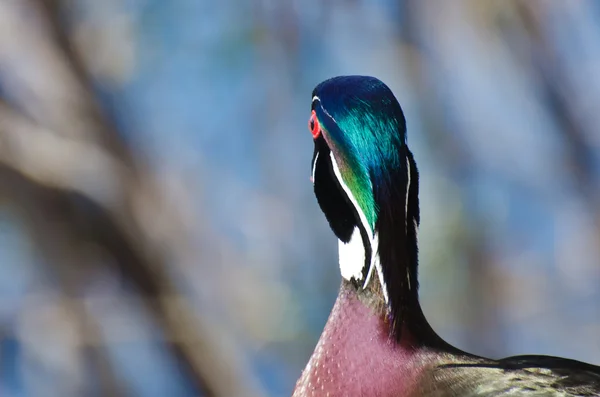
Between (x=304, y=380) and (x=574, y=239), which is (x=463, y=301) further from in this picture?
(x=304, y=380)

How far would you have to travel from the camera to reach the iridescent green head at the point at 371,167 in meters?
1.19

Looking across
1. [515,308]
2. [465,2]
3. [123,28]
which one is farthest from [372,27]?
[515,308]

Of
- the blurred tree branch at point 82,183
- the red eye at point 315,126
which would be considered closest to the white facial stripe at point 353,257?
the red eye at point 315,126

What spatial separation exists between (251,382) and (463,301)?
1.38 m

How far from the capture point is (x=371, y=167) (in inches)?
47.3

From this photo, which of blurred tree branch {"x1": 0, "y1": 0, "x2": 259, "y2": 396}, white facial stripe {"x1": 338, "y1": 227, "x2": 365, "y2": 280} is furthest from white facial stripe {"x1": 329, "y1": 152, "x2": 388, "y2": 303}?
blurred tree branch {"x1": 0, "y1": 0, "x2": 259, "y2": 396}

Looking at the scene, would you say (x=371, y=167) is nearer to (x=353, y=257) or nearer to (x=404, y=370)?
(x=353, y=257)

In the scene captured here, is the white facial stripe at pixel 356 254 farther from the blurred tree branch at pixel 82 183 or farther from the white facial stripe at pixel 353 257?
the blurred tree branch at pixel 82 183

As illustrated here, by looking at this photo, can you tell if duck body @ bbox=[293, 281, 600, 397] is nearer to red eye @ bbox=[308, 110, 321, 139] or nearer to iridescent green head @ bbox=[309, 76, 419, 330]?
iridescent green head @ bbox=[309, 76, 419, 330]

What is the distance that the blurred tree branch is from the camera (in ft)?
9.73

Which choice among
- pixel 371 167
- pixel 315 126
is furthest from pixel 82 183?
pixel 371 167

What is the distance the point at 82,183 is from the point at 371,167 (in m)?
1.93

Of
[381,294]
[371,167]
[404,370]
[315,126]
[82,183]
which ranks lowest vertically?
[404,370]

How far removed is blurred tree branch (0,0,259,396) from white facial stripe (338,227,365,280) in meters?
1.76
